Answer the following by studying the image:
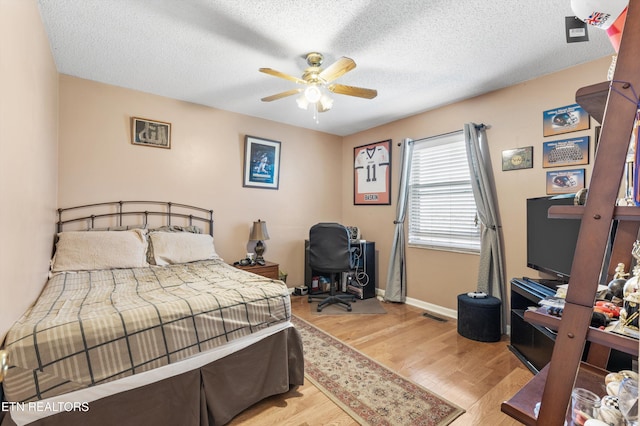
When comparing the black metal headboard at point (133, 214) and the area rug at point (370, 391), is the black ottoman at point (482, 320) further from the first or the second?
the black metal headboard at point (133, 214)

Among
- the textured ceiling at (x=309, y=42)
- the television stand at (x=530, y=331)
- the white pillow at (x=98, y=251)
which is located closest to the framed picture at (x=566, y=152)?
Answer: the textured ceiling at (x=309, y=42)

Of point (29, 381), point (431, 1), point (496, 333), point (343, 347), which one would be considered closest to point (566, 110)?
point (431, 1)

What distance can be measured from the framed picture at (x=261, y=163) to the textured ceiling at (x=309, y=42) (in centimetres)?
87

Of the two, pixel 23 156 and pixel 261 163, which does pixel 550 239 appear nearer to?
pixel 261 163

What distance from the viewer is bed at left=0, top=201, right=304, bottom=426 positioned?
3.95 feet

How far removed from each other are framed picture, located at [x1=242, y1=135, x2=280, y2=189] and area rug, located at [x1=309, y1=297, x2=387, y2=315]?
180 centimetres

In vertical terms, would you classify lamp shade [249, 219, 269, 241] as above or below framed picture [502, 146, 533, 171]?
below

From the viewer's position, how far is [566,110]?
261 centimetres

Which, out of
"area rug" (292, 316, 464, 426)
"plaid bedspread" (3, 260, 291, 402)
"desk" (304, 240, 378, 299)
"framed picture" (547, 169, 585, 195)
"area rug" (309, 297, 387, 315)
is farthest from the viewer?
"desk" (304, 240, 378, 299)

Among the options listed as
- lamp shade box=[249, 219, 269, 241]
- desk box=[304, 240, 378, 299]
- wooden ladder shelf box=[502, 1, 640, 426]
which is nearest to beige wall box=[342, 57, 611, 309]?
desk box=[304, 240, 378, 299]

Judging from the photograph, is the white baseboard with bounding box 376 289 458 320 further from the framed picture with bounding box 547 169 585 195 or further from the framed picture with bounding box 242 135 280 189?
the framed picture with bounding box 242 135 280 189

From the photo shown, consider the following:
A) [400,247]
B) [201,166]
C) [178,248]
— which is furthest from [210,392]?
[400,247]

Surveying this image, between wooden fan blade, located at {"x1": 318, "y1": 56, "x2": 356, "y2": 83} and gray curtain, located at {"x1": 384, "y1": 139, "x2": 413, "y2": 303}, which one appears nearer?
wooden fan blade, located at {"x1": 318, "y1": 56, "x2": 356, "y2": 83}

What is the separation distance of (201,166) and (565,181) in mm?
3842
